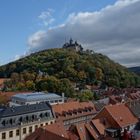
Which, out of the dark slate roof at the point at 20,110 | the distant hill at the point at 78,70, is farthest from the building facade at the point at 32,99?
the distant hill at the point at 78,70

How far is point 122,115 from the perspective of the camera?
58719mm

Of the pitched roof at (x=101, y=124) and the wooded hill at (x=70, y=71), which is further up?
the wooded hill at (x=70, y=71)

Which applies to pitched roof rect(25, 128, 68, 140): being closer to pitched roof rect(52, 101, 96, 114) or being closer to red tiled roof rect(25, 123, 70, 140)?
red tiled roof rect(25, 123, 70, 140)

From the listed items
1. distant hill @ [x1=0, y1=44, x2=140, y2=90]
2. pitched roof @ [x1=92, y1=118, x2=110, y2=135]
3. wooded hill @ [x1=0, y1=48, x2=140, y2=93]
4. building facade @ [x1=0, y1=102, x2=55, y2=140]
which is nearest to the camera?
building facade @ [x1=0, y1=102, x2=55, y2=140]

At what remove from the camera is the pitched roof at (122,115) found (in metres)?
56.3

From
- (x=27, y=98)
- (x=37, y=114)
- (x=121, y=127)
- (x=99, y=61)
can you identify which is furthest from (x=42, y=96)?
(x=99, y=61)

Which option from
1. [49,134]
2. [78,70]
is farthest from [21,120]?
[78,70]

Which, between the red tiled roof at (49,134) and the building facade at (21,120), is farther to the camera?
the building facade at (21,120)

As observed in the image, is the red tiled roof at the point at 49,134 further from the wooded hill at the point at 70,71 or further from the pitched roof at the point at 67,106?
the wooded hill at the point at 70,71

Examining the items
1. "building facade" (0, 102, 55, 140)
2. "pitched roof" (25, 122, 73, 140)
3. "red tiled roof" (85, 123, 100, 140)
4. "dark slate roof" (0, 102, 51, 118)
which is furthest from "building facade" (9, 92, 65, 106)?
"pitched roof" (25, 122, 73, 140)

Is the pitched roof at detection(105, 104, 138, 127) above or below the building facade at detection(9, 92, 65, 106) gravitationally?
below

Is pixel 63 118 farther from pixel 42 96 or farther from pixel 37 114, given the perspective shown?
pixel 42 96

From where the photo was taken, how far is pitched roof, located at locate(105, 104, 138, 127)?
56.3 m

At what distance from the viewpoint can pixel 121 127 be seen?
179ft
